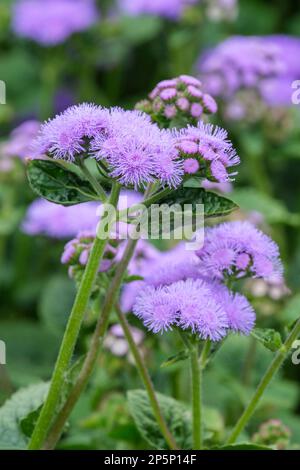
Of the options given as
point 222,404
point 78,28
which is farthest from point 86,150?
point 78,28

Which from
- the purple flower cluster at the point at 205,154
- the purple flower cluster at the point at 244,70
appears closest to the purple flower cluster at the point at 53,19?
the purple flower cluster at the point at 244,70

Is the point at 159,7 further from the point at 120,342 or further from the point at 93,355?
the point at 93,355

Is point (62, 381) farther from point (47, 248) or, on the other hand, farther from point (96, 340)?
point (47, 248)

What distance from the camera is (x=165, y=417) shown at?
64.6 inches

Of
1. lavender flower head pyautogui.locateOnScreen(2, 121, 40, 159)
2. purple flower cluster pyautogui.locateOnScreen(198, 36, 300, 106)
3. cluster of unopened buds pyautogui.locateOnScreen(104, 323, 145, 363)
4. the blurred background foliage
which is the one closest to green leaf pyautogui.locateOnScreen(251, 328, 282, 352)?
the blurred background foliage

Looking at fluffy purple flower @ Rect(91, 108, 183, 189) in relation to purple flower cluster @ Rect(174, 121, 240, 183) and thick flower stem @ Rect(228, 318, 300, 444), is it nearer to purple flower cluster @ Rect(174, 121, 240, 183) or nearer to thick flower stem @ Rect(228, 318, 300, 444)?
purple flower cluster @ Rect(174, 121, 240, 183)

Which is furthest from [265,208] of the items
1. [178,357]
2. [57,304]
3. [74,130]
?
[74,130]

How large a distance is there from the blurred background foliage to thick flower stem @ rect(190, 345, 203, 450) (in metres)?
0.27

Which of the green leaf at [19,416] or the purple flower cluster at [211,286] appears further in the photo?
the green leaf at [19,416]

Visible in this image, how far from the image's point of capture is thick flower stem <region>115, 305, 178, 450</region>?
1.50 meters

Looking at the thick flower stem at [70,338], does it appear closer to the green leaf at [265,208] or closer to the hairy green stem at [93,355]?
the hairy green stem at [93,355]

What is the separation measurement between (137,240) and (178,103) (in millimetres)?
232

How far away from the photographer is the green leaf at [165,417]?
1.60m

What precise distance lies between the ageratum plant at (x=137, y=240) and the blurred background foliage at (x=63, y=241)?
30cm
